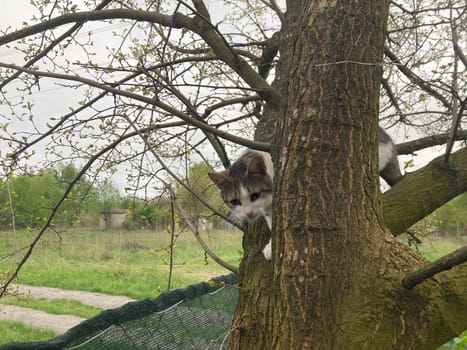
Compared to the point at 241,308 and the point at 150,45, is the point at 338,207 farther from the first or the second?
the point at 150,45

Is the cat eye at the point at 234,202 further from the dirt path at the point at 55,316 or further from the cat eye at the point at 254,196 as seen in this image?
the dirt path at the point at 55,316

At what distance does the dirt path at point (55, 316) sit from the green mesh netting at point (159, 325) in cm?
424

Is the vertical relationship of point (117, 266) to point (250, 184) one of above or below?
below

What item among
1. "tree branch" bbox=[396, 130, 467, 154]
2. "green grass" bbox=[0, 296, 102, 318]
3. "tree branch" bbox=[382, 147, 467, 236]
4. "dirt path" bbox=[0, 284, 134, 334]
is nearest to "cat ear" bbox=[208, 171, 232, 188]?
"tree branch" bbox=[396, 130, 467, 154]

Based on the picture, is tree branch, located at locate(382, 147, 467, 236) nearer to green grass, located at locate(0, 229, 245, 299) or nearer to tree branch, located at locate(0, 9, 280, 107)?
tree branch, located at locate(0, 9, 280, 107)

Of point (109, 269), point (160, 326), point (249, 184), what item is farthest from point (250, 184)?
point (109, 269)

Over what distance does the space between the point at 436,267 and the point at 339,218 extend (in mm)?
314

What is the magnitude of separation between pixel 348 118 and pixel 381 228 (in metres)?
0.38

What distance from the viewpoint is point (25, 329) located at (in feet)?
23.1

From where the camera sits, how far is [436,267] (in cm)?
128

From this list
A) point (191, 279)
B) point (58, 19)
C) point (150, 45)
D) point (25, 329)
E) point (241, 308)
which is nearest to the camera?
point (241, 308)

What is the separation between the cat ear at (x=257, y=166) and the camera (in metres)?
2.94

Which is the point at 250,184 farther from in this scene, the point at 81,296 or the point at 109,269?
the point at 109,269

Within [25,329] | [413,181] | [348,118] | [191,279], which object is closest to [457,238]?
[191,279]
